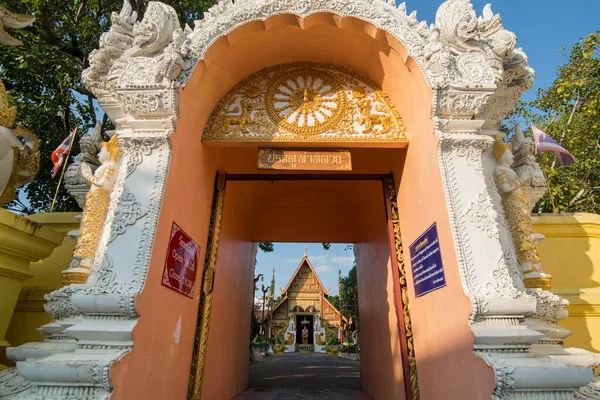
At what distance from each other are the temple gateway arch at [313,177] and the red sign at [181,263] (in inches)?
1.5

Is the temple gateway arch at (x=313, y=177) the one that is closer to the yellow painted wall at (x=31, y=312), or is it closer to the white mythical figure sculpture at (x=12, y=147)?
the white mythical figure sculpture at (x=12, y=147)

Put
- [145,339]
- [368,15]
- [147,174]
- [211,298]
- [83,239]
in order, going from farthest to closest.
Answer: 1. [211,298]
2. [368,15]
3. [83,239]
4. [147,174]
5. [145,339]

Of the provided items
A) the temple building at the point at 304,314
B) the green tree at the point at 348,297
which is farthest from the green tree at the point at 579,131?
the green tree at the point at 348,297

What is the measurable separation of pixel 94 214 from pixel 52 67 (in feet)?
20.7

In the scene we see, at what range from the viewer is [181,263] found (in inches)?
146

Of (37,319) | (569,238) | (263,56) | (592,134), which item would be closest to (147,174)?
(263,56)

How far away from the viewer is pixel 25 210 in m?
9.03

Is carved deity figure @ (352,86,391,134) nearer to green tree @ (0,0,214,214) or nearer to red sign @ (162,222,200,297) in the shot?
red sign @ (162,222,200,297)

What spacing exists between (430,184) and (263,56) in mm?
2707

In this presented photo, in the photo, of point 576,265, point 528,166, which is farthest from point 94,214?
point 576,265

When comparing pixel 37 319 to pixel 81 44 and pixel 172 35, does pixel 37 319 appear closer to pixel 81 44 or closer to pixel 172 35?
pixel 172 35

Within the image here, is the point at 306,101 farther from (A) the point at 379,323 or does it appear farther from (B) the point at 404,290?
(A) the point at 379,323

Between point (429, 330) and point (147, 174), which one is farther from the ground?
point (147, 174)

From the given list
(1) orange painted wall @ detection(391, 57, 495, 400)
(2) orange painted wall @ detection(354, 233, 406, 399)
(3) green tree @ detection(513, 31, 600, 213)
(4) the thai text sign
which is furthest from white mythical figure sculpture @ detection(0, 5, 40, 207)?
(3) green tree @ detection(513, 31, 600, 213)
